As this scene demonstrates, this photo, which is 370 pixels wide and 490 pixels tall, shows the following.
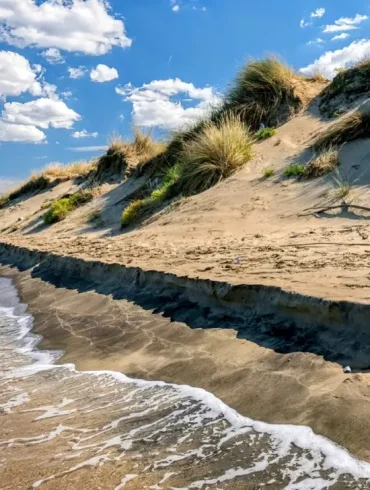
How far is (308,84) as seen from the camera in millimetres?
13992

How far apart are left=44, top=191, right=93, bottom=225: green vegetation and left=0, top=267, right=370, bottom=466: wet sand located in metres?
9.84

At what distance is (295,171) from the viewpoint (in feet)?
31.7

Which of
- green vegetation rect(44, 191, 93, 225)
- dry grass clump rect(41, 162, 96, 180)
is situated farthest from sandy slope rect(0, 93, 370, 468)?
dry grass clump rect(41, 162, 96, 180)

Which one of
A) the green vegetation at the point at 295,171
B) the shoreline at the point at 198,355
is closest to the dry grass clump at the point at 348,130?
the green vegetation at the point at 295,171

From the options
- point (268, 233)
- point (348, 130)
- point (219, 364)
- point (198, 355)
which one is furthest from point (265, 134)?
point (219, 364)

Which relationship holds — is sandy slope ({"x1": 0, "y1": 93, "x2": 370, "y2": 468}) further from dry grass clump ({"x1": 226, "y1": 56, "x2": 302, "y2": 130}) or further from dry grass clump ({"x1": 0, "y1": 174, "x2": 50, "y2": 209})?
dry grass clump ({"x1": 0, "y1": 174, "x2": 50, "y2": 209})

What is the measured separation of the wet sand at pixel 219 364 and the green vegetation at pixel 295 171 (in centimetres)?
448

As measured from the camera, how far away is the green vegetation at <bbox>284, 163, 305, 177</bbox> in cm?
952

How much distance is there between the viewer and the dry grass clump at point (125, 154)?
1752 cm


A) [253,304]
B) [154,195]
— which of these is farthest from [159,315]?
[154,195]

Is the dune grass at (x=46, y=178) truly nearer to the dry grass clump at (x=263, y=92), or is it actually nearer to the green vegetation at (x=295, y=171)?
the dry grass clump at (x=263, y=92)

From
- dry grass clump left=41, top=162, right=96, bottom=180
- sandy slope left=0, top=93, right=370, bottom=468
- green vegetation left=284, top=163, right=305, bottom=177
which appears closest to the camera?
sandy slope left=0, top=93, right=370, bottom=468

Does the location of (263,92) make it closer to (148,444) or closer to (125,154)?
(125,154)

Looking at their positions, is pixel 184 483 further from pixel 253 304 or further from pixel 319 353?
pixel 253 304
